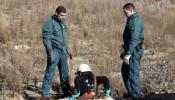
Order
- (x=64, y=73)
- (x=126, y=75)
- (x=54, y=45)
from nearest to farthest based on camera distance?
(x=126, y=75), (x=54, y=45), (x=64, y=73)

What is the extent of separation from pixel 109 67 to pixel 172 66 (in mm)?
1622

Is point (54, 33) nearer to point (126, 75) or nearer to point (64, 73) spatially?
point (64, 73)

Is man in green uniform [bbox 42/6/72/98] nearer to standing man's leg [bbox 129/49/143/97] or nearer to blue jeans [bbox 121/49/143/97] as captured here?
blue jeans [bbox 121/49/143/97]

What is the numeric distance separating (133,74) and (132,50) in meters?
0.56

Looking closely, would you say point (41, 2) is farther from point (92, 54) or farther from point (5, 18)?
point (92, 54)

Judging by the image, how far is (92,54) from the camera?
1421cm

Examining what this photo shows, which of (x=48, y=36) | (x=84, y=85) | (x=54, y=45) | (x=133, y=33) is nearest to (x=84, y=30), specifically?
(x=54, y=45)

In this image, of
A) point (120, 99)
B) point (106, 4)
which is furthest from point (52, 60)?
point (106, 4)

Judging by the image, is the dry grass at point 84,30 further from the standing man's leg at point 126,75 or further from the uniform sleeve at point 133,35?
the uniform sleeve at point 133,35

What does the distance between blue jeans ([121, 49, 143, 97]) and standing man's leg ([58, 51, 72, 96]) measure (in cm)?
121

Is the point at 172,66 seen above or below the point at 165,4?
below

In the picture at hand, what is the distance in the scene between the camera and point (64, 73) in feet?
34.1

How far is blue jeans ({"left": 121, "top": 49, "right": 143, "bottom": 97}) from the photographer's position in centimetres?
977

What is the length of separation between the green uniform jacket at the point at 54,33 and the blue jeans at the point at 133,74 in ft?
4.48
